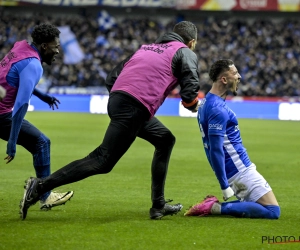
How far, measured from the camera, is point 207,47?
36.8 metres

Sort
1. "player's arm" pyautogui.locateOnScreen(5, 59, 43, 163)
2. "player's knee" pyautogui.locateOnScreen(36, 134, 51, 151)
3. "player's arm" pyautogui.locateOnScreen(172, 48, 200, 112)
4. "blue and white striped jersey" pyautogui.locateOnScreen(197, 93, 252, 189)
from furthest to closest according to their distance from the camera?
1. "player's knee" pyautogui.locateOnScreen(36, 134, 51, 151)
2. "blue and white striped jersey" pyautogui.locateOnScreen(197, 93, 252, 189)
3. "player's arm" pyautogui.locateOnScreen(5, 59, 43, 163)
4. "player's arm" pyautogui.locateOnScreen(172, 48, 200, 112)

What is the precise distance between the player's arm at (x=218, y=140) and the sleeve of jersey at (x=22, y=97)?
6.11ft

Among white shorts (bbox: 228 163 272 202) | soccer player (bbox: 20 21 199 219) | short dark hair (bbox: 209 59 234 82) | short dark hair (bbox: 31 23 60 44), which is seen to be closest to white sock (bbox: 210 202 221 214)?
white shorts (bbox: 228 163 272 202)

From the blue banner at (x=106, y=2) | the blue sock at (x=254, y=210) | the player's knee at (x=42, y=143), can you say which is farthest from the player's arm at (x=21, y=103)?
the blue banner at (x=106, y=2)

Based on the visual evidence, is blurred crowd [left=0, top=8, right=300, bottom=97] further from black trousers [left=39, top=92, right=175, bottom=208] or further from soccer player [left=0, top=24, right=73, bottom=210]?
black trousers [left=39, top=92, right=175, bottom=208]

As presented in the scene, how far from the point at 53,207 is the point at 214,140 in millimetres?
2252

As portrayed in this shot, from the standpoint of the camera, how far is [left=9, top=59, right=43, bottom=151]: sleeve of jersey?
670cm

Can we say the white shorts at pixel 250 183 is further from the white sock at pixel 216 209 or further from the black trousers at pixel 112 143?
the black trousers at pixel 112 143

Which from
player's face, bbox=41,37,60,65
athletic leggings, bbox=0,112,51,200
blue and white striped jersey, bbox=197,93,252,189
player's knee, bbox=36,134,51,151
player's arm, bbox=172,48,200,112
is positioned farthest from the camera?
player's knee, bbox=36,134,51,151

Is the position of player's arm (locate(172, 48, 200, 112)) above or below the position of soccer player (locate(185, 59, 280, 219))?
above

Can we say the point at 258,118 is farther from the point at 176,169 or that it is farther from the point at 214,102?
the point at 214,102

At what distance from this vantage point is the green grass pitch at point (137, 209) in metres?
5.93

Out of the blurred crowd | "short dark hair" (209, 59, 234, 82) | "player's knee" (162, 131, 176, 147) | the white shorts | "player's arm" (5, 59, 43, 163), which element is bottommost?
the blurred crowd

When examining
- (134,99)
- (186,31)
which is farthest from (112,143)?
(186,31)
